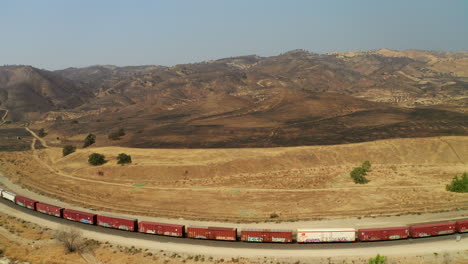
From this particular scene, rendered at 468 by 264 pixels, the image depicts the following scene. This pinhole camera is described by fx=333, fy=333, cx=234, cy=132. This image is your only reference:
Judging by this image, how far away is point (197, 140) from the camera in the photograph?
3878 inches

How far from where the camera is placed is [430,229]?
39.0 meters

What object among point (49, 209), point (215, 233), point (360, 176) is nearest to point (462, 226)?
point (360, 176)

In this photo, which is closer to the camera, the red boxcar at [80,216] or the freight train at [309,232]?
the freight train at [309,232]

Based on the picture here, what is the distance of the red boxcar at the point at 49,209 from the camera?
157 ft

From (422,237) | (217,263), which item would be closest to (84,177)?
(217,263)

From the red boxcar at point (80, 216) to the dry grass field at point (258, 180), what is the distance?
24.7 feet

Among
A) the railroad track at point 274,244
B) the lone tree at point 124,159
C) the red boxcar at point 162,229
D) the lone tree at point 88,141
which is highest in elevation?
the lone tree at point 88,141

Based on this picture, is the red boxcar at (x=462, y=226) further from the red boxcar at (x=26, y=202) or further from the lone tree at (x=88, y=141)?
the lone tree at (x=88, y=141)

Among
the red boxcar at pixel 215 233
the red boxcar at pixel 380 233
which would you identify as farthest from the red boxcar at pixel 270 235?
the red boxcar at pixel 380 233

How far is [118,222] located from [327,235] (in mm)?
26184

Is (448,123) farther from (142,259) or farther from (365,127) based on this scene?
(142,259)

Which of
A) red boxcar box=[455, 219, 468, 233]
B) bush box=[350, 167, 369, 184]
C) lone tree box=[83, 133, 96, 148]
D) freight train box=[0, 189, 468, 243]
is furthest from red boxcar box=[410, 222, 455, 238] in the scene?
lone tree box=[83, 133, 96, 148]

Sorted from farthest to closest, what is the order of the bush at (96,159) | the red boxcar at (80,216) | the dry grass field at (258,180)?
the bush at (96,159), the dry grass field at (258,180), the red boxcar at (80,216)

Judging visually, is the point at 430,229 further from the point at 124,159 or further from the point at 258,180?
the point at 124,159
